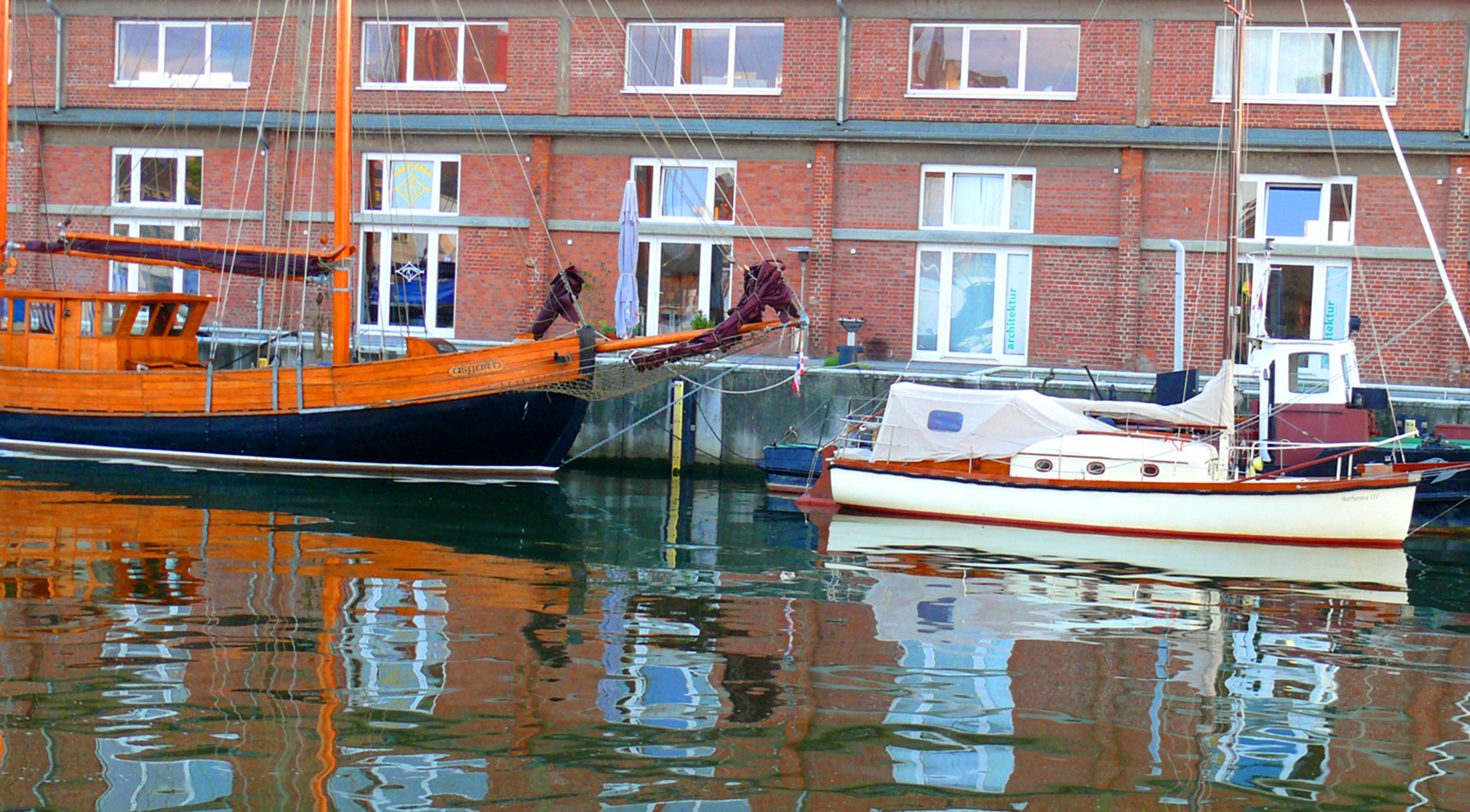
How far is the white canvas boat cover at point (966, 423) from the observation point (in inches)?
695

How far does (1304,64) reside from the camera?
80.8ft

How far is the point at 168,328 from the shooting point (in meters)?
21.9

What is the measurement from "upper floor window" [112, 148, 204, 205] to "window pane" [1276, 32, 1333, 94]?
20508 millimetres

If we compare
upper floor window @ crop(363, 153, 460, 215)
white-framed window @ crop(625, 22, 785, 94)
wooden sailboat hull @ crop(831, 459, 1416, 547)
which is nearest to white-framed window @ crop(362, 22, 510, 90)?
upper floor window @ crop(363, 153, 460, 215)

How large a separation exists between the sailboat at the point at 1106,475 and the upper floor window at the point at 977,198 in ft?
24.2

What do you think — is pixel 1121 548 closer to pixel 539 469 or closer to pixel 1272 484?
pixel 1272 484

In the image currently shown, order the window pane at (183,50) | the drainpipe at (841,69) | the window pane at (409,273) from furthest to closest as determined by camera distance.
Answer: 1. the window pane at (183,50)
2. the window pane at (409,273)
3. the drainpipe at (841,69)

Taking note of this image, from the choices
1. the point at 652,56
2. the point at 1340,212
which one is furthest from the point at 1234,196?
the point at 652,56

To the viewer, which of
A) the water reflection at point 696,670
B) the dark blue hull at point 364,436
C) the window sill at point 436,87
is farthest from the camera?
Result: the window sill at point 436,87

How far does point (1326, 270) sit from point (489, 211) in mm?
15283

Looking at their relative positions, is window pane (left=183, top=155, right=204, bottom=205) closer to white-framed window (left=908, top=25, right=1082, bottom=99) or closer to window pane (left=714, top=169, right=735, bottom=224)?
window pane (left=714, top=169, right=735, bottom=224)

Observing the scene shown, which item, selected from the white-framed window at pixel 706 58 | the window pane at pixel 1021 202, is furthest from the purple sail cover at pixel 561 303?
the window pane at pixel 1021 202

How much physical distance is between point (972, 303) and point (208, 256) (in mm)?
13159

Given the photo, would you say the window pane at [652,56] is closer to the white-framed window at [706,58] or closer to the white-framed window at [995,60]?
the white-framed window at [706,58]
